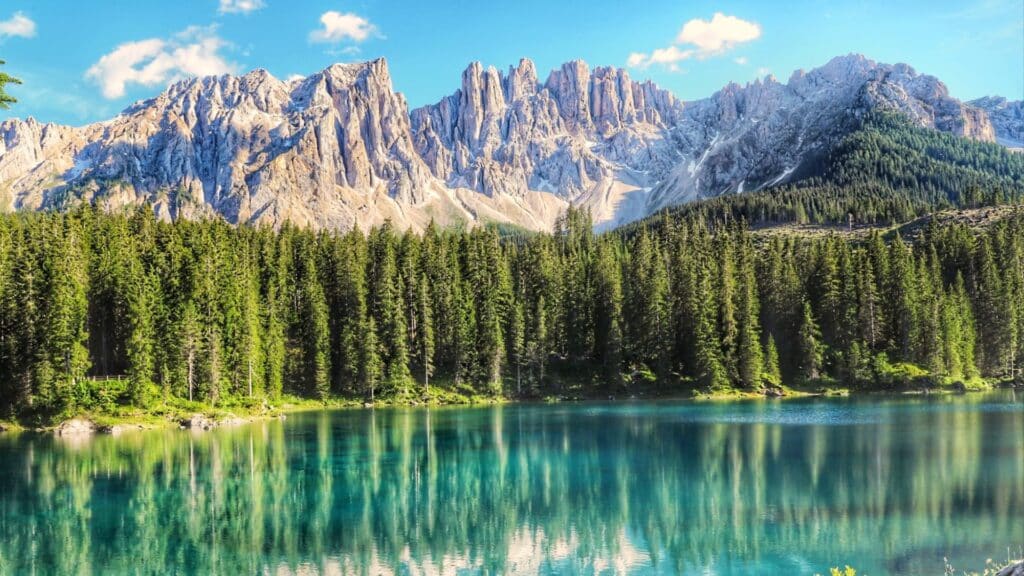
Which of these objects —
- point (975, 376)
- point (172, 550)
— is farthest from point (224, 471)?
point (975, 376)

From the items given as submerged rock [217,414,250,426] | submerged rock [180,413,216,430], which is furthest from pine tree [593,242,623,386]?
submerged rock [180,413,216,430]

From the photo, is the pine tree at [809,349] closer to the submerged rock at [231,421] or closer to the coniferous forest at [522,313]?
the coniferous forest at [522,313]

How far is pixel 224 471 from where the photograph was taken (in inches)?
1858

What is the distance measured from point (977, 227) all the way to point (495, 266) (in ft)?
356

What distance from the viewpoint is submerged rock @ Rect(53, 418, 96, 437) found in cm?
6875

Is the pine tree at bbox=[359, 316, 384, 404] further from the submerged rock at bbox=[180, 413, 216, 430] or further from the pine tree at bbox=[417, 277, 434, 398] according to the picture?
the submerged rock at bbox=[180, 413, 216, 430]

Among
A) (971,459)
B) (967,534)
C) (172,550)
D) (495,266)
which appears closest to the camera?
(967,534)

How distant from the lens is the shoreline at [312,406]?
232ft

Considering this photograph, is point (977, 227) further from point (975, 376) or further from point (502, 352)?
point (502, 352)

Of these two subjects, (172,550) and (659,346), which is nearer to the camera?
(172,550)

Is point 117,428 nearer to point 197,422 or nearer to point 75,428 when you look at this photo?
point 75,428

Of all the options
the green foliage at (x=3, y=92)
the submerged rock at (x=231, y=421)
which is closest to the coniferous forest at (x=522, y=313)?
the submerged rock at (x=231, y=421)

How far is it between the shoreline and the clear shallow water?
7.55 meters

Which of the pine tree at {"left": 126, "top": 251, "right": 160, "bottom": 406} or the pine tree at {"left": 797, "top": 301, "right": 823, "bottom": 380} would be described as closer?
the pine tree at {"left": 126, "top": 251, "right": 160, "bottom": 406}
